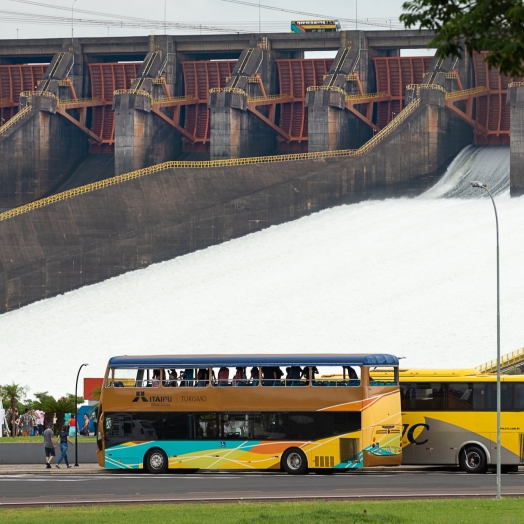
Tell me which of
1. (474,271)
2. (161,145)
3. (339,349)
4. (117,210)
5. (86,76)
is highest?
(86,76)

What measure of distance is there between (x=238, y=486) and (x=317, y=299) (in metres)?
28.3

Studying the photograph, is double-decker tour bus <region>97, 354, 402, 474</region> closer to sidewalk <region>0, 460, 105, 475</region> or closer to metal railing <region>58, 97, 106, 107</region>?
sidewalk <region>0, 460, 105, 475</region>

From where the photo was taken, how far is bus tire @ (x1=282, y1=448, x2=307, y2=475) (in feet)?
101

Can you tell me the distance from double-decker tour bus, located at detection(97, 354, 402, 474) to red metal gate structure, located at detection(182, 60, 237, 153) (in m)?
44.9

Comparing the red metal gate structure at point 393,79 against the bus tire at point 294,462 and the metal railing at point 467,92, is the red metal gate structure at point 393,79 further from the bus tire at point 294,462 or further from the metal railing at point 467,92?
the bus tire at point 294,462

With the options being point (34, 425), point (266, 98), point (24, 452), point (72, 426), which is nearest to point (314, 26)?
point (266, 98)

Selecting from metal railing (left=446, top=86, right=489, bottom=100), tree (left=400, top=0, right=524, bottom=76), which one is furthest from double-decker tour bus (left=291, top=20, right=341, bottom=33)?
tree (left=400, top=0, right=524, bottom=76)

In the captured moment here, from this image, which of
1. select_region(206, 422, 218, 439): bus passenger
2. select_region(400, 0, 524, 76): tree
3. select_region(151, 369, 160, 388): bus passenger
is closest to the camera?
select_region(400, 0, 524, 76): tree

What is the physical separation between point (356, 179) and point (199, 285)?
11.5m

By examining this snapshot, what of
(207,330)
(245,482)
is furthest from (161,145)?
(245,482)

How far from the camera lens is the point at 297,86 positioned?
245ft

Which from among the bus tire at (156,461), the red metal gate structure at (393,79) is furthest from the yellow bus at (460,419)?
the red metal gate structure at (393,79)

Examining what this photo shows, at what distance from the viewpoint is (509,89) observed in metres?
63.4

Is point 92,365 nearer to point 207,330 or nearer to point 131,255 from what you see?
point 207,330
